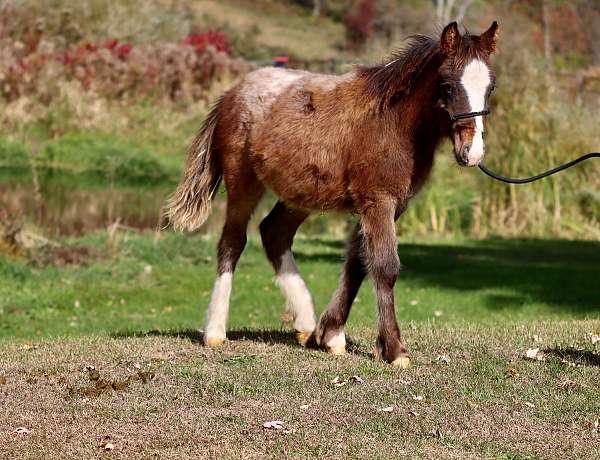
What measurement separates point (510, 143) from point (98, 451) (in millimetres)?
14940

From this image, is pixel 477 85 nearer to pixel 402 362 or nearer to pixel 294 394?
pixel 402 362

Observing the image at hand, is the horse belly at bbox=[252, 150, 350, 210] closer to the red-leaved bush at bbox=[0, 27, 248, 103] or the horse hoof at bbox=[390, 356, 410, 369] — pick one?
the horse hoof at bbox=[390, 356, 410, 369]

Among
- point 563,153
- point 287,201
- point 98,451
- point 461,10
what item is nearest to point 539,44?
point 461,10

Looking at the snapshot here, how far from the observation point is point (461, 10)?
165 ft

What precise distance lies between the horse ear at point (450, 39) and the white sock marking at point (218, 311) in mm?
2804

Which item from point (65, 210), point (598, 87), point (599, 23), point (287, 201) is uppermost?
point (599, 23)

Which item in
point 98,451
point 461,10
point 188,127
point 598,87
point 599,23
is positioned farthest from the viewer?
point 461,10

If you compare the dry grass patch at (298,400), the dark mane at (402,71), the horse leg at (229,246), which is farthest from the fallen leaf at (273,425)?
the dark mane at (402,71)

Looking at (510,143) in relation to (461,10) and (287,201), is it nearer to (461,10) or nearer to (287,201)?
(287,201)

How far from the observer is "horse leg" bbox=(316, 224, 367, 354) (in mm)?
8703

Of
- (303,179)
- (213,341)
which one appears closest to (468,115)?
(303,179)

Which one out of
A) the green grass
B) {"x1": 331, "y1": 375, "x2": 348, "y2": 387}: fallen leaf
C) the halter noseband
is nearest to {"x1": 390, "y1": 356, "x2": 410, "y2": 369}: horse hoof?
{"x1": 331, "y1": 375, "x2": 348, "y2": 387}: fallen leaf

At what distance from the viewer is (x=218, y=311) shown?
919 cm

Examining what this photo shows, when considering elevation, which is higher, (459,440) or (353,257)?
(353,257)
